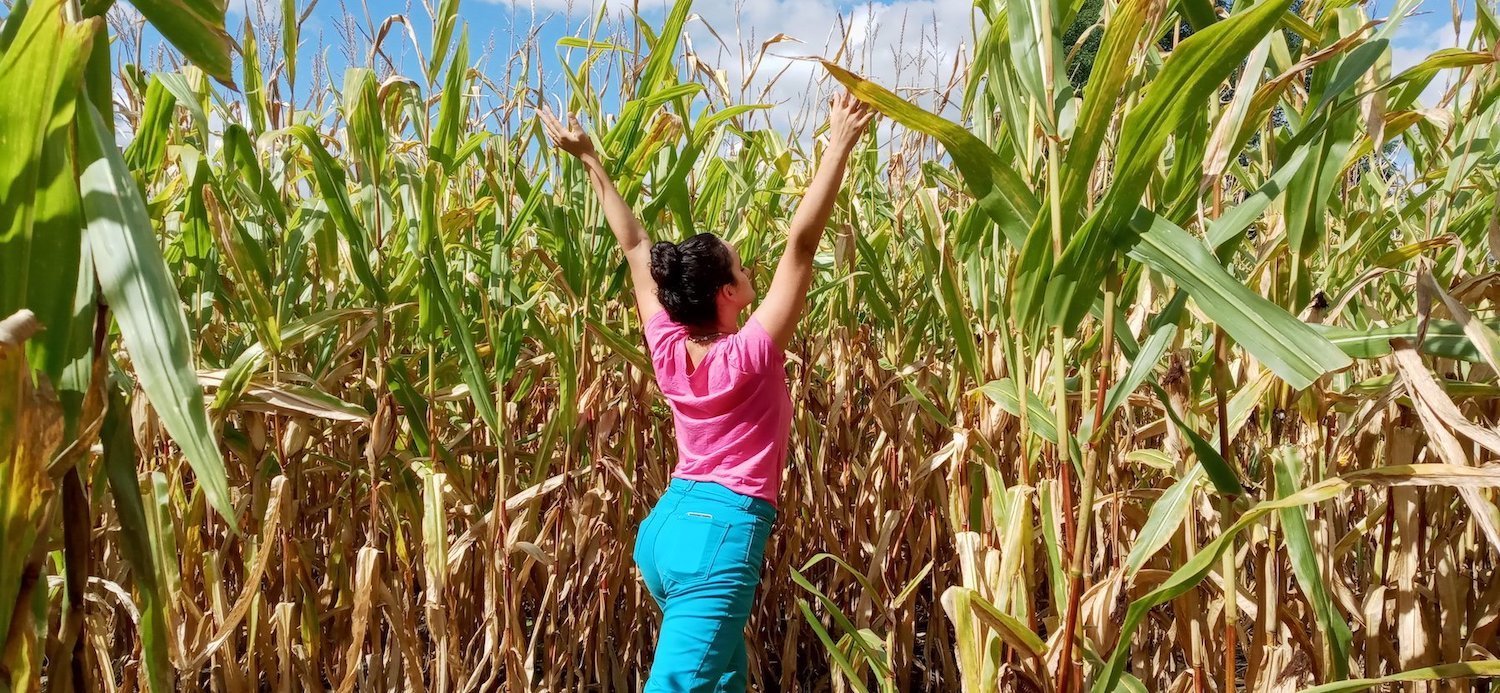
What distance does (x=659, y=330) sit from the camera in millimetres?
1611

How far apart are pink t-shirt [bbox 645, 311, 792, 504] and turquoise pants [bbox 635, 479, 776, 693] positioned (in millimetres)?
38

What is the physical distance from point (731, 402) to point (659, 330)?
0.59 ft

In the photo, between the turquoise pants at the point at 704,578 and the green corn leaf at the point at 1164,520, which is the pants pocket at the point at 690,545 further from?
the green corn leaf at the point at 1164,520

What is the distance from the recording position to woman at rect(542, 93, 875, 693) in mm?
1499

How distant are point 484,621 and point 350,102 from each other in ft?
2.89

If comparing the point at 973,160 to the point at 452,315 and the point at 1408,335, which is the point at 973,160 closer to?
the point at 1408,335

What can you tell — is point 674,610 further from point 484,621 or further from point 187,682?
point 187,682

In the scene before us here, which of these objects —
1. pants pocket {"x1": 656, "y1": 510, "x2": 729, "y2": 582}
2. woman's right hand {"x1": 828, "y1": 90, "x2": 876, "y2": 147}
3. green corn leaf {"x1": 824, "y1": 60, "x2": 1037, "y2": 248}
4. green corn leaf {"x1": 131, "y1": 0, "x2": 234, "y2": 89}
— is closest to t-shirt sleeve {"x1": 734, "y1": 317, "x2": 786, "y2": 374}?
pants pocket {"x1": 656, "y1": 510, "x2": 729, "y2": 582}

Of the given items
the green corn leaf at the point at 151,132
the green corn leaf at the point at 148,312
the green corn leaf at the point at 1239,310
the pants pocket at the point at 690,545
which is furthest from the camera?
the pants pocket at the point at 690,545

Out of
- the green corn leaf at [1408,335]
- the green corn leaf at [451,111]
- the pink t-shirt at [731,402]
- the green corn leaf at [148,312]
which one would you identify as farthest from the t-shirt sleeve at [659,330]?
the green corn leaf at [148,312]

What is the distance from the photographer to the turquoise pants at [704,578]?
1.49 metres

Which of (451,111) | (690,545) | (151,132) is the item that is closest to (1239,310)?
(690,545)

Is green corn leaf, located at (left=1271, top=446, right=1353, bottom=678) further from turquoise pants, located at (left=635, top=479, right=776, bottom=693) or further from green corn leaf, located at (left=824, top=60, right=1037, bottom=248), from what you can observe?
turquoise pants, located at (left=635, top=479, right=776, bottom=693)

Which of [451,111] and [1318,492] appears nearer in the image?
[1318,492]
